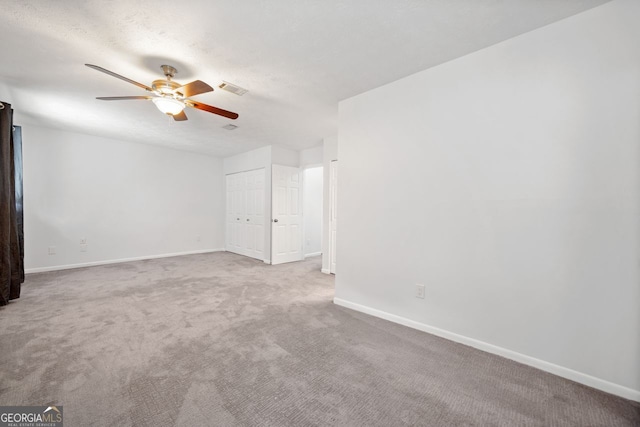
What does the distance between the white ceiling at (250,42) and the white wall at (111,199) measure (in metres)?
1.68

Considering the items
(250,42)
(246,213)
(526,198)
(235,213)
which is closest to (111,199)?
(235,213)

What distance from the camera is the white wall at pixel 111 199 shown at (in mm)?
4496

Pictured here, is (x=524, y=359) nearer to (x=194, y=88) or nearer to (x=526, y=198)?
(x=526, y=198)

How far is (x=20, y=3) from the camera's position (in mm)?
1684

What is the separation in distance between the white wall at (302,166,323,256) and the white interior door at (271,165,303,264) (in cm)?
48

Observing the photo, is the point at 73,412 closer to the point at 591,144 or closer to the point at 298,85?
the point at 298,85

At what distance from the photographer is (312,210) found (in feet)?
21.6

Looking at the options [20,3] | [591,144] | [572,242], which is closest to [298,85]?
[20,3]

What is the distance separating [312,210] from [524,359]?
16.7 ft

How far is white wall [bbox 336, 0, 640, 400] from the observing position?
1665 millimetres

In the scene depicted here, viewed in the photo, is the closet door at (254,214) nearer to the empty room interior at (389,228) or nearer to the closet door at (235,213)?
the closet door at (235,213)

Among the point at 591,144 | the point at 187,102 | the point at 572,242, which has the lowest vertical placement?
the point at 572,242

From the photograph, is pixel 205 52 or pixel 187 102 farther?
pixel 187 102

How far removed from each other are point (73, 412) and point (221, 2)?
263cm
